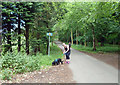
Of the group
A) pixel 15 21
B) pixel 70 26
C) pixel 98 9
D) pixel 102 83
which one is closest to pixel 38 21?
pixel 15 21

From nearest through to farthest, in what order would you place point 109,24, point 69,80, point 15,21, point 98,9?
1. point 69,80
2. point 98,9
3. point 15,21
4. point 109,24

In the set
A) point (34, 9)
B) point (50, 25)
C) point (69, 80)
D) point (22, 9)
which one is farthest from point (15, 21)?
point (69, 80)

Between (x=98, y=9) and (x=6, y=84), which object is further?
(x=98, y=9)

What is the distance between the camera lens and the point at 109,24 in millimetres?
11359

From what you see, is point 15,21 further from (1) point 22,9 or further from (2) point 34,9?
(2) point 34,9

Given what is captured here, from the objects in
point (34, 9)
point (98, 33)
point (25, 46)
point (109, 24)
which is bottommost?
point (25, 46)

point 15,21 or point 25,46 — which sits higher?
point 15,21

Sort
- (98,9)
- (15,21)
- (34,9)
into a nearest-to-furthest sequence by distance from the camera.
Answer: (98,9) < (15,21) < (34,9)

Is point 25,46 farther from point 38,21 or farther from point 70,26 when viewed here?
point 70,26

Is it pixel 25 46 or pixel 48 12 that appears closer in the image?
pixel 25 46

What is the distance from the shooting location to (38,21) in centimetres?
957

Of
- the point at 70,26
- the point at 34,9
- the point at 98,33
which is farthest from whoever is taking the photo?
the point at 98,33

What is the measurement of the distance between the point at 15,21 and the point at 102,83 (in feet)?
24.1

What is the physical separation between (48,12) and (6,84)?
→ 8.27 m
